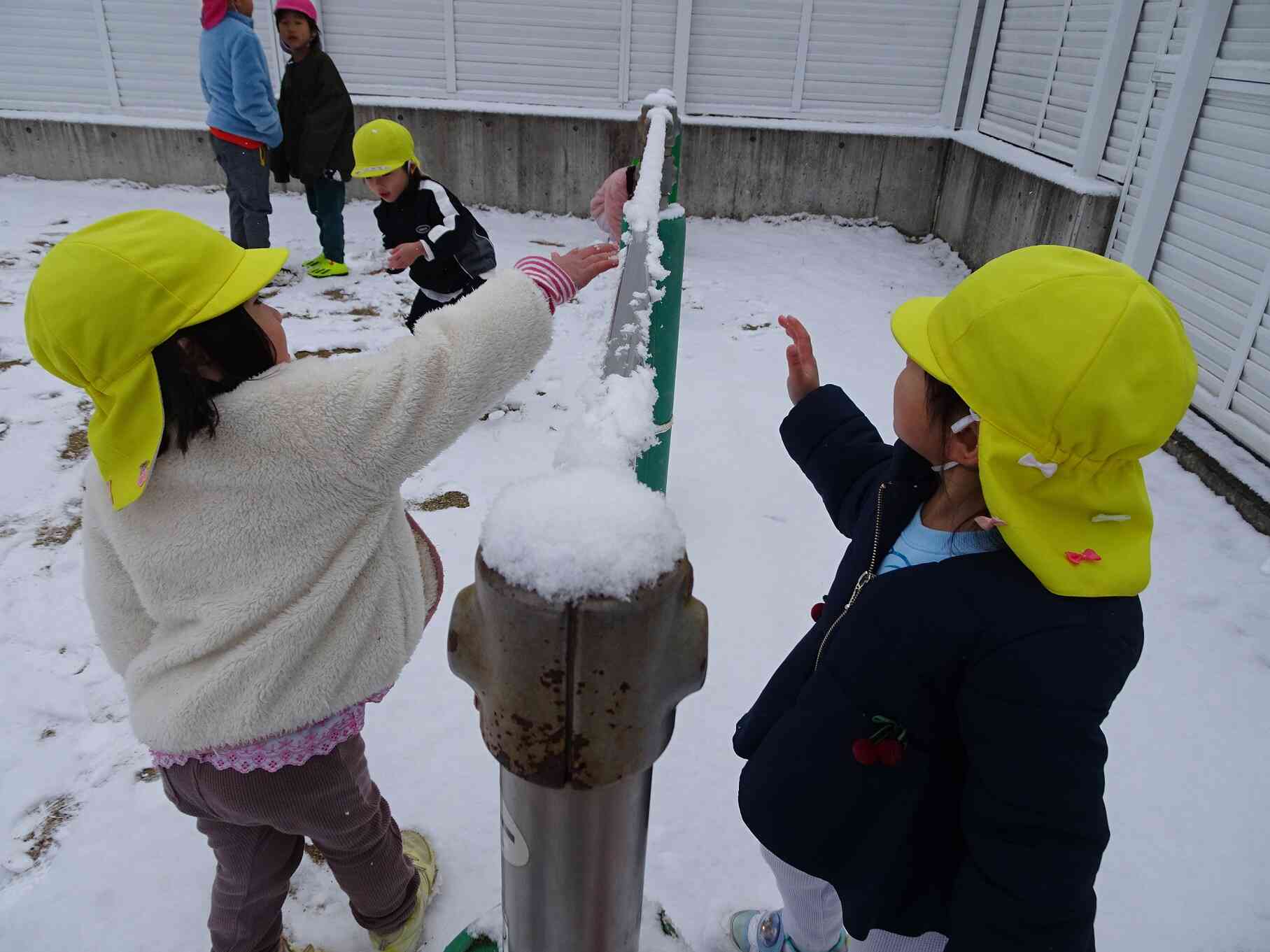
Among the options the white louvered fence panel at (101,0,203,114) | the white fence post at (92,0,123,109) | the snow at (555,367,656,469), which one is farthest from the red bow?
the white fence post at (92,0,123,109)

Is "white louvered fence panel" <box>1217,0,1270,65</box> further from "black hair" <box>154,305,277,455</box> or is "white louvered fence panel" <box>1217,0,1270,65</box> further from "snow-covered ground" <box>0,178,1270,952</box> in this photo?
"black hair" <box>154,305,277,455</box>

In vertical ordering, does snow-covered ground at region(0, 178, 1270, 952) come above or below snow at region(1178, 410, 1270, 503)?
below

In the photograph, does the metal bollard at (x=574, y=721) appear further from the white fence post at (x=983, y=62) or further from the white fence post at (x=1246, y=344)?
the white fence post at (x=983, y=62)

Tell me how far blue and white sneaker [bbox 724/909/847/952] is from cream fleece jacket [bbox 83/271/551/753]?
3.44 ft

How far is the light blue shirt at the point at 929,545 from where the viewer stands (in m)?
1.21

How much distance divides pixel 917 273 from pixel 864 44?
2519mm

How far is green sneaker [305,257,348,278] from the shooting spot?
6.31 m

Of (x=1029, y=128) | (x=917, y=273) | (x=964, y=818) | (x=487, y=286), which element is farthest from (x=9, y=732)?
(x=1029, y=128)

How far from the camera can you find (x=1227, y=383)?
4238 mm

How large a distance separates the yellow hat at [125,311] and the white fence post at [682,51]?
766 centimetres

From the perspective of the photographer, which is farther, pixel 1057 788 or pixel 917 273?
pixel 917 273

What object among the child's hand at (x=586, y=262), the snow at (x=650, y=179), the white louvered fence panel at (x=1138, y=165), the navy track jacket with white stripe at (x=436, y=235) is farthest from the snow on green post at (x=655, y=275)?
the white louvered fence panel at (x=1138, y=165)

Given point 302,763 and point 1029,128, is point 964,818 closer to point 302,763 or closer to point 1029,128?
point 302,763

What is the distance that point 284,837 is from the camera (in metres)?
1.65
